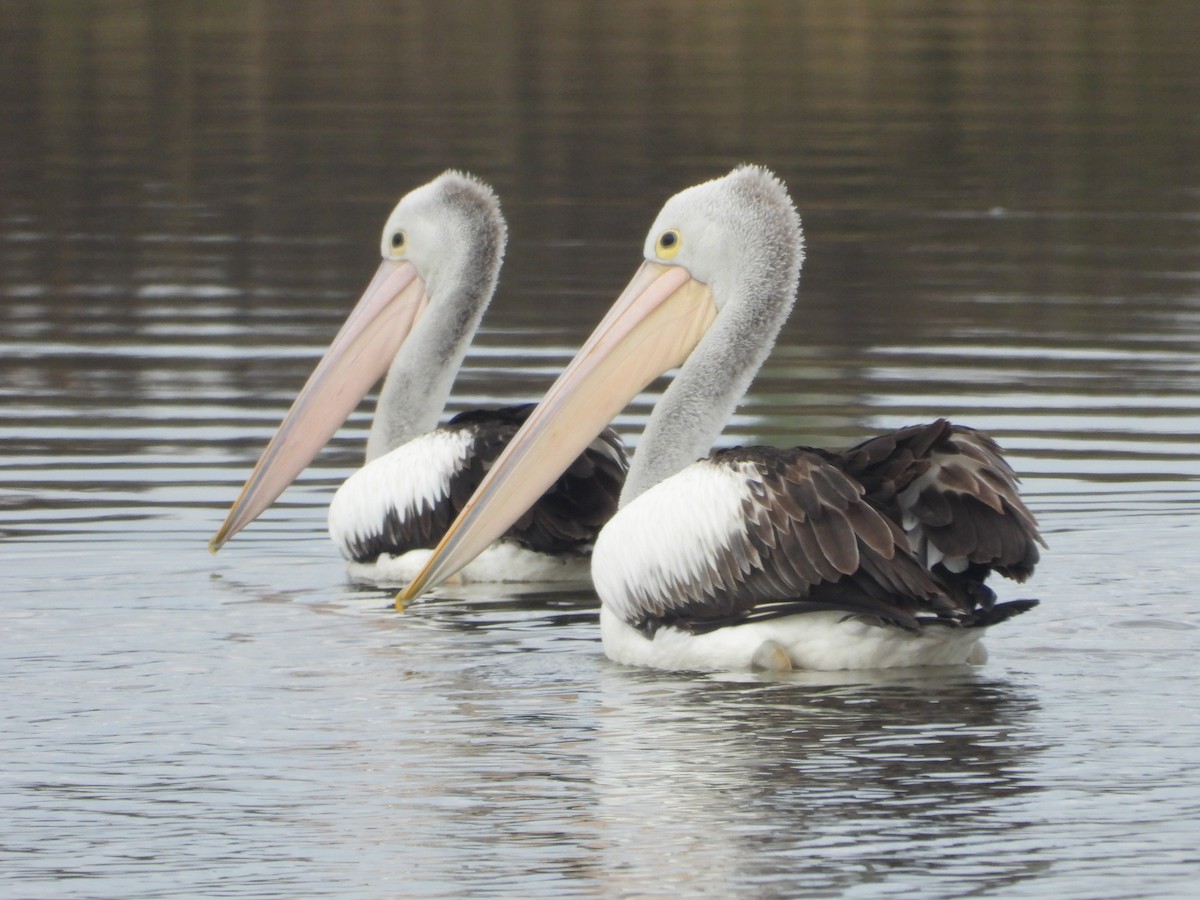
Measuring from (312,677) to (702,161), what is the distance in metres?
15.4

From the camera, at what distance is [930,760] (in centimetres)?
568

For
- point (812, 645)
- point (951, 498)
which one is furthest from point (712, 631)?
point (951, 498)

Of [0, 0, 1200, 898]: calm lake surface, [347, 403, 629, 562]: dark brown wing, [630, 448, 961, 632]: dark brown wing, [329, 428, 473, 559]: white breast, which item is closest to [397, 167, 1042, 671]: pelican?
[630, 448, 961, 632]: dark brown wing

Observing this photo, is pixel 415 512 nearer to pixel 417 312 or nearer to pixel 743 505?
pixel 417 312

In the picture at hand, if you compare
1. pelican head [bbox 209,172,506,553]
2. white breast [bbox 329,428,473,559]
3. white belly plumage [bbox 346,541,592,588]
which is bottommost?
white belly plumage [bbox 346,541,592,588]

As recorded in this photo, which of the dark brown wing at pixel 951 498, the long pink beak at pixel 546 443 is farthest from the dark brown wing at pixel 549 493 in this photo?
the dark brown wing at pixel 951 498

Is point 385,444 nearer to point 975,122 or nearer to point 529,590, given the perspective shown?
point 529,590

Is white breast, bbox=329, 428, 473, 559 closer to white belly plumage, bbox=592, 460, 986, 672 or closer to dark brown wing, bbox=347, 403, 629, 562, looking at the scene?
dark brown wing, bbox=347, 403, 629, 562

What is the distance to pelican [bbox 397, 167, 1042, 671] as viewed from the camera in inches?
240

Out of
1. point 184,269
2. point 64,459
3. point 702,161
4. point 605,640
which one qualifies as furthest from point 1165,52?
point 605,640

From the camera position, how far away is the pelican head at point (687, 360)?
6934 mm

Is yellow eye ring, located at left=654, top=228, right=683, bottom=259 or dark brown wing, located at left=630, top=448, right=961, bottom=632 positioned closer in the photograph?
dark brown wing, located at left=630, top=448, right=961, bottom=632

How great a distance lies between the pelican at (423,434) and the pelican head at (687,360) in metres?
0.47

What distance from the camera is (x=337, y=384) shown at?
8617 mm
